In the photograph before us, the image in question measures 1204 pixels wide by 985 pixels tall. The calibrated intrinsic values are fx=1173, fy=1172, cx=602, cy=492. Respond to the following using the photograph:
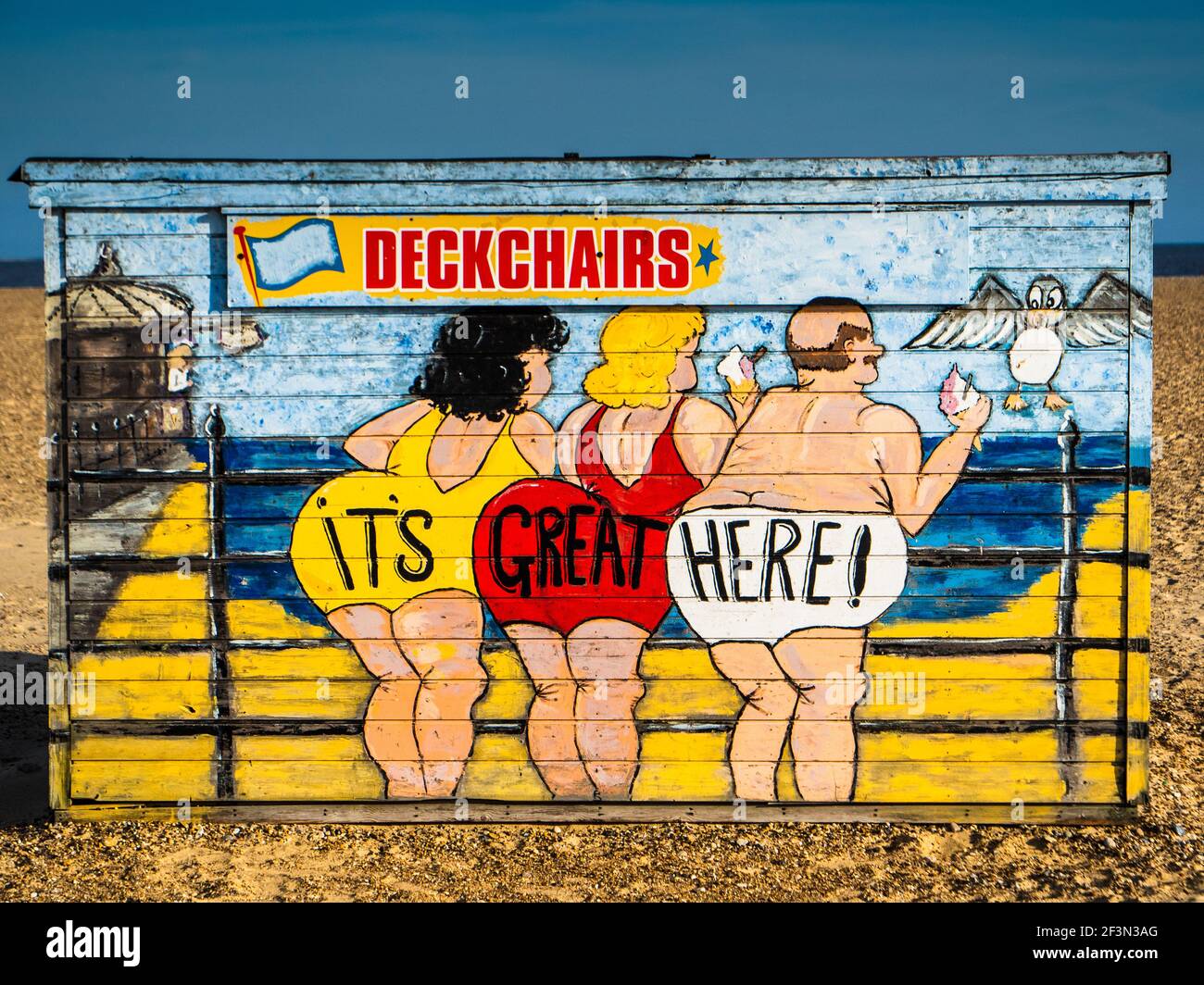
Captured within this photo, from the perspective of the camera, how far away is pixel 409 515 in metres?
6.64

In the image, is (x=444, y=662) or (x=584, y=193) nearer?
(x=584, y=193)

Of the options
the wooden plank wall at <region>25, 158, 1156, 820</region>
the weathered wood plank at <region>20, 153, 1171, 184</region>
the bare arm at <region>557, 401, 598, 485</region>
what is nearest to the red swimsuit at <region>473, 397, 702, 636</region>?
the bare arm at <region>557, 401, 598, 485</region>

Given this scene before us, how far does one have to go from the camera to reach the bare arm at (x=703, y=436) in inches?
260

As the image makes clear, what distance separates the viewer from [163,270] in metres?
6.60

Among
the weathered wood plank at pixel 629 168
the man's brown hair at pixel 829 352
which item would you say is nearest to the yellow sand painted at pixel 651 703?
the man's brown hair at pixel 829 352

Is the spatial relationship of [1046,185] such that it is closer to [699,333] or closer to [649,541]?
[699,333]

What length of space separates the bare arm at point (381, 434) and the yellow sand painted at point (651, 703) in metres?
0.92

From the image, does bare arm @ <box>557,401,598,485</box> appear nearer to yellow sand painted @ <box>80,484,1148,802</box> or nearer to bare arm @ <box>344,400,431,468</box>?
bare arm @ <box>344,400,431,468</box>

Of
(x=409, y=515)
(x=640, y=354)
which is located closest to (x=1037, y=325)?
(x=640, y=354)

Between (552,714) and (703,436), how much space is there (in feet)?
5.89

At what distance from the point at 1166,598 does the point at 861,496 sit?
24.1ft

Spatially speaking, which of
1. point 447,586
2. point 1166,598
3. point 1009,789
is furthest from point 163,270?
point 1166,598

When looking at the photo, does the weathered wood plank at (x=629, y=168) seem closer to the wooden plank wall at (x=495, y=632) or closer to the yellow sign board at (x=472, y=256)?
the wooden plank wall at (x=495, y=632)

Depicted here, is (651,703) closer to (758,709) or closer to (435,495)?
(758,709)
